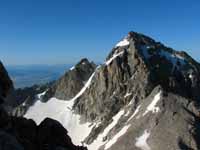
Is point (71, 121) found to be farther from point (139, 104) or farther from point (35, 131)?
point (35, 131)

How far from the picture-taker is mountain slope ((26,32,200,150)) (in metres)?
96.9

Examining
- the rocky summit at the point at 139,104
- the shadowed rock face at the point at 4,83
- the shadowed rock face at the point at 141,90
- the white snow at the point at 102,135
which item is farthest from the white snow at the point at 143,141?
the shadowed rock face at the point at 4,83

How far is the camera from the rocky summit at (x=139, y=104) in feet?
313

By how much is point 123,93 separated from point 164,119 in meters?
61.5

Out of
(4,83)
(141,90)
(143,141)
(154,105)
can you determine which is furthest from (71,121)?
(4,83)

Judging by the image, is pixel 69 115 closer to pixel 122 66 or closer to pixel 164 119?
pixel 122 66

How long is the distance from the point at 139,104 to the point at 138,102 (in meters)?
6.26

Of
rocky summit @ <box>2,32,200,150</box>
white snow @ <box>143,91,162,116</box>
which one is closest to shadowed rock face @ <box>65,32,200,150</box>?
rocky summit @ <box>2,32,200,150</box>

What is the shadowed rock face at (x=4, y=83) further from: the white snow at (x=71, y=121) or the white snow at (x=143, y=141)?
the white snow at (x=71, y=121)

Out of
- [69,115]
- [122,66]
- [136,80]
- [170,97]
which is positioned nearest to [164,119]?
[170,97]

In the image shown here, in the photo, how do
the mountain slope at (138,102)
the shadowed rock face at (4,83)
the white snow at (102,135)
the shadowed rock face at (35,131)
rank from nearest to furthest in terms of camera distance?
the shadowed rock face at (35,131), the shadowed rock face at (4,83), the mountain slope at (138,102), the white snow at (102,135)

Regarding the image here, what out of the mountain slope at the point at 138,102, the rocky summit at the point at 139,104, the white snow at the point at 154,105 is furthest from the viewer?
the white snow at the point at 154,105

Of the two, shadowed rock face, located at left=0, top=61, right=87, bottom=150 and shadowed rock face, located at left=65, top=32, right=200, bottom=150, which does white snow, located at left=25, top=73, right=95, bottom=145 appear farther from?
shadowed rock face, located at left=0, top=61, right=87, bottom=150

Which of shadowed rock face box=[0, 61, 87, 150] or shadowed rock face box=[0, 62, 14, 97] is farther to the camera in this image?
shadowed rock face box=[0, 62, 14, 97]
